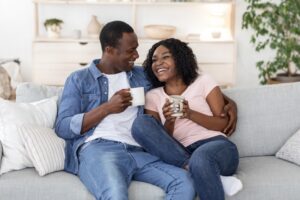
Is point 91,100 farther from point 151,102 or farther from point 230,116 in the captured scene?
point 230,116

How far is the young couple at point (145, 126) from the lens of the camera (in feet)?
6.50

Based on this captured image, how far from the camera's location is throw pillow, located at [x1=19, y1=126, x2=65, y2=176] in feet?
6.86

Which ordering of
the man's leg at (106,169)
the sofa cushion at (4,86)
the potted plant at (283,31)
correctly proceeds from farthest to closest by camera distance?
the potted plant at (283,31)
the sofa cushion at (4,86)
the man's leg at (106,169)

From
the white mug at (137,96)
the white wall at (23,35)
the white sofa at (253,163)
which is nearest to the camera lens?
the white sofa at (253,163)

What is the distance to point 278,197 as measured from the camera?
6.85ft

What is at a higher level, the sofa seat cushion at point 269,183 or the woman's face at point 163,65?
the woman's face at point 163,65

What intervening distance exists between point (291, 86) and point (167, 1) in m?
2.62

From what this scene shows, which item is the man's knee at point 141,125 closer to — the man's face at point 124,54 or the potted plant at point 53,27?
the man's face at point 124,54

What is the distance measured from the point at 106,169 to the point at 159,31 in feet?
9.96

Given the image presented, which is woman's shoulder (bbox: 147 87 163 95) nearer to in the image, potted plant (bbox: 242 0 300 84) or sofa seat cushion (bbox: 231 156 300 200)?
sofa seat cushion (bbox: 231 156 300 200)

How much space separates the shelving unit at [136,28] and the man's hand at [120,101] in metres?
2.72

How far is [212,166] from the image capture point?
1.98 meters

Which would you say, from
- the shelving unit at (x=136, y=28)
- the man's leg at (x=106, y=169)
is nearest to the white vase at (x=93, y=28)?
the shelving unit at (x=136, y=28)

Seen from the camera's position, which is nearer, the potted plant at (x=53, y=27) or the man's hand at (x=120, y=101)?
the man's hand at (x=120, y=101)
